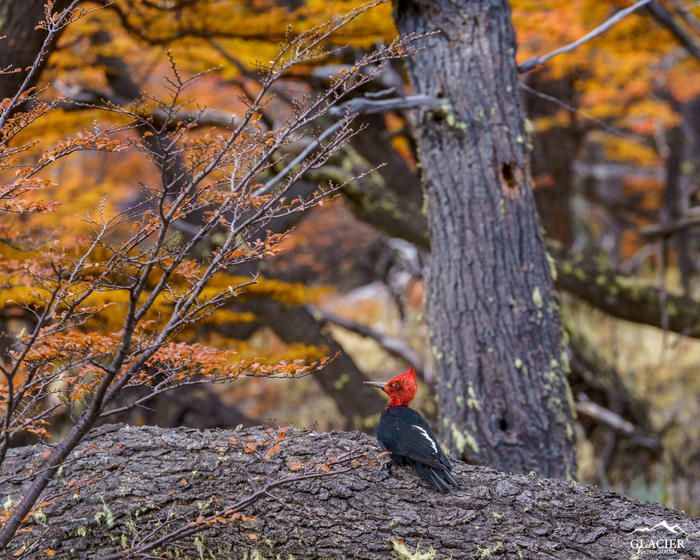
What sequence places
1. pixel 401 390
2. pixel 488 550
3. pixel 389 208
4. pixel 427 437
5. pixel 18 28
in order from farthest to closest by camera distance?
1. pixel 389 208
2. pixel 18 28
3. pixel 401 390
4. pixel 427 437
5. pixel 488 550

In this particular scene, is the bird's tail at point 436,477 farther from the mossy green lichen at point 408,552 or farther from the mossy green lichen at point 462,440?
the mossy green lichen at point 462,440

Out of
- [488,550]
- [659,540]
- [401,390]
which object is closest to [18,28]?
[401,390]

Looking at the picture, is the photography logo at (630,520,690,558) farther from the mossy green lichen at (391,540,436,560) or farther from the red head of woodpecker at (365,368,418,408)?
the red head of woodpecker at (365,368,418,408)

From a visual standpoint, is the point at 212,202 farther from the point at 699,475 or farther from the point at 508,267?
the point at 699,475

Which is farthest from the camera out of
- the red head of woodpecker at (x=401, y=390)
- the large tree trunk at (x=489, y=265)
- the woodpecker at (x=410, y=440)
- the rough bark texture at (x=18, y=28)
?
the rough bark texture at (x=18, y=28)

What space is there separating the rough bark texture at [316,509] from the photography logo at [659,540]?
28 millimetres

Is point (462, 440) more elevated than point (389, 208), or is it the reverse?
point (389, 208)

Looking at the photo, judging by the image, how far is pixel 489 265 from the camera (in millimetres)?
4824

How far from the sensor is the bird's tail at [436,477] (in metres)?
3.54

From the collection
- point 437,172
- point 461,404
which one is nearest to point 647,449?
point 461,404

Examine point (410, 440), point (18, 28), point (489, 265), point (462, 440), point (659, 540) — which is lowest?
point (462, 440)

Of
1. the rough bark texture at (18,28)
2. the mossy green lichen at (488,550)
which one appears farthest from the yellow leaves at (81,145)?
the rough bark texture at (18,28)

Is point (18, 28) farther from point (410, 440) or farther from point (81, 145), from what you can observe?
point (410, 440)

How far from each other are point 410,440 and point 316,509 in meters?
0.54
